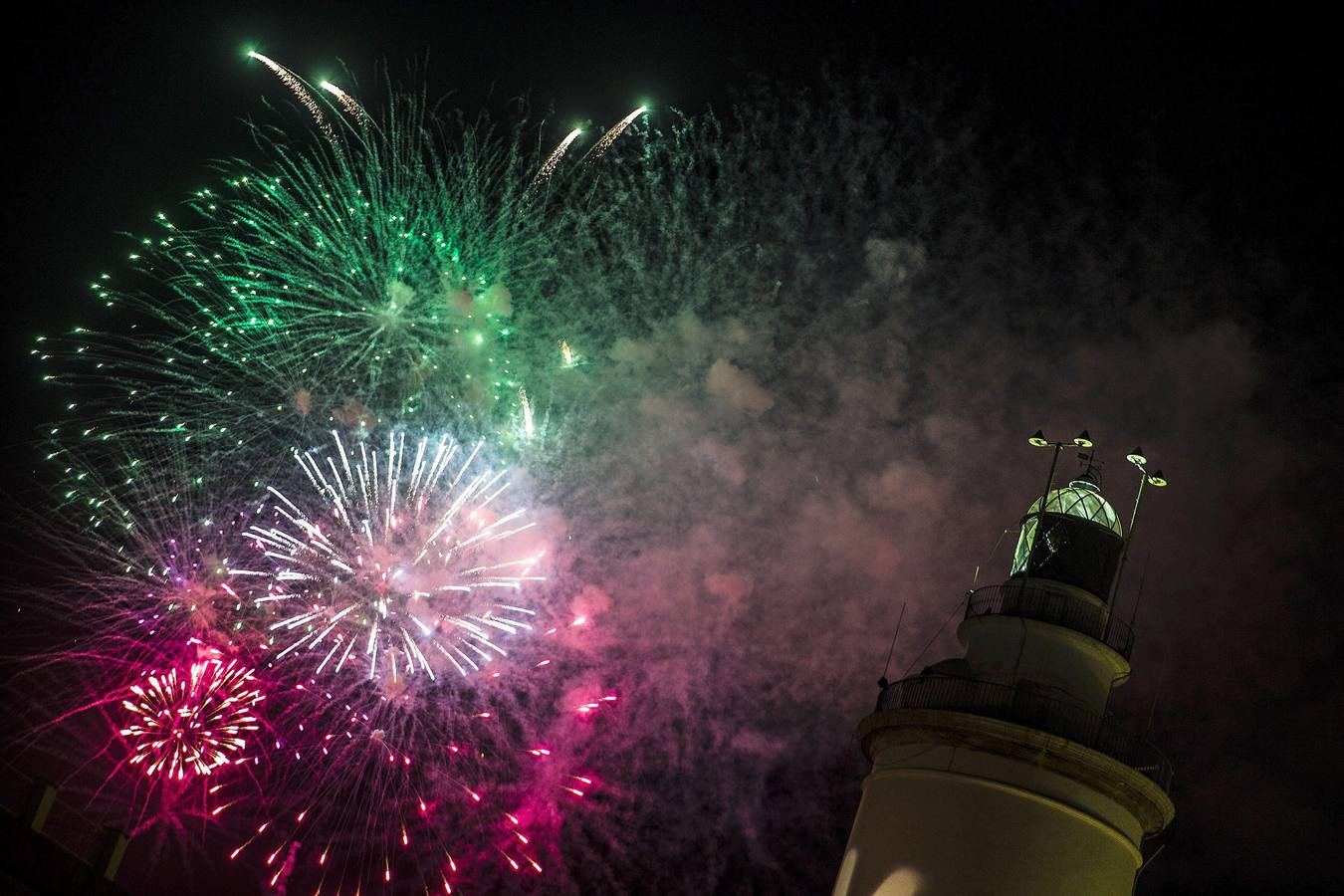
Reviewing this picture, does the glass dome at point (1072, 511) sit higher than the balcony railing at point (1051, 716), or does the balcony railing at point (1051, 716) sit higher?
the glass dome at point (1072, 511)

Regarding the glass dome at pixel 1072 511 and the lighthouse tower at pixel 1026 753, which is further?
the glass dome at pixel 1072 511

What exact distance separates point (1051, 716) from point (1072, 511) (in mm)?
4090

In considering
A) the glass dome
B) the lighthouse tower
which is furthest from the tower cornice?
the glass dome

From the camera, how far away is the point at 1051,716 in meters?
22.4

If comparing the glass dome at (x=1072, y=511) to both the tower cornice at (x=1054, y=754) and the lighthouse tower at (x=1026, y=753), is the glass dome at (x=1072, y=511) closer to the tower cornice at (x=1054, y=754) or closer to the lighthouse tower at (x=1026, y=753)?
the lighthouse tower at (x=1026, y=753)

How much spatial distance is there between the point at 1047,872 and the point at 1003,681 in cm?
329

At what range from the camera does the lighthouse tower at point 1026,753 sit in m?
21.5

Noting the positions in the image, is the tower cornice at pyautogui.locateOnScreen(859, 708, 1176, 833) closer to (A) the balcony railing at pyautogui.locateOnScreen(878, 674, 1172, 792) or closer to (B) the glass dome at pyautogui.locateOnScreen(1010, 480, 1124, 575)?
(A) the balcony railing at pyautogui.locateOnScreen(878, 674, 1172, 792)

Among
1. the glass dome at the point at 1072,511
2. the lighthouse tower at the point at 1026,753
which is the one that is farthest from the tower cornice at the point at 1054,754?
the glass dome at the point at 1072,511

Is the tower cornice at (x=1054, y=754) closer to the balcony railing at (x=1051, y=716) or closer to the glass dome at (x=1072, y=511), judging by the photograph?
the balcony railing at (x=1051, y=716)

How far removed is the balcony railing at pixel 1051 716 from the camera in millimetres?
22219

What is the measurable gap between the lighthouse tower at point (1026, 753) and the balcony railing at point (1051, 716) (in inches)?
0.9

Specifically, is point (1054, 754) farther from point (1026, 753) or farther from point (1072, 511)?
point (1072, 511)

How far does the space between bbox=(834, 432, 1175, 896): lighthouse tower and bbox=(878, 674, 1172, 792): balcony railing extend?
0.07ft
